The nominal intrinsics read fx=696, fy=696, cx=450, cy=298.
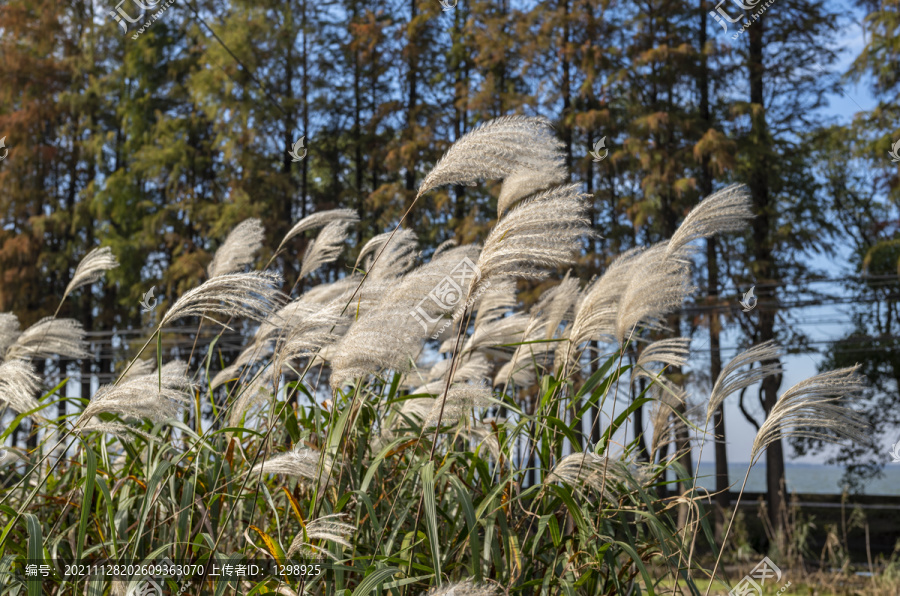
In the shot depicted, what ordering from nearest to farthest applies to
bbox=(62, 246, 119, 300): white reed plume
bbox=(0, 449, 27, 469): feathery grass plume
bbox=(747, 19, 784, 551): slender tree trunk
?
bbox=(0, 449, 27, 469): feathery grass plume → bbox=(62, 246, 119, 300): white reed plume → bbox=(747, 19, 784, 551): slender tree trunk

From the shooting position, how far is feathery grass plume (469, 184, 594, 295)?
1573mm

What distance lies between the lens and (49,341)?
2623 mm

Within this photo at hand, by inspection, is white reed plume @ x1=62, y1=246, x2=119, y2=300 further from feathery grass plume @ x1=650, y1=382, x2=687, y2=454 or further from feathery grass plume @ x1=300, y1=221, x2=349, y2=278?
feathery grass plume @ x1=650, y1=382, x2=687, y2=454

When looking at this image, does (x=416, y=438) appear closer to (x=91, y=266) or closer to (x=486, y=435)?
(x=486, y=435)

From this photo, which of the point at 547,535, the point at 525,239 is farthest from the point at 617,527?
the point at 525,239

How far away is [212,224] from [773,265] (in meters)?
9.98

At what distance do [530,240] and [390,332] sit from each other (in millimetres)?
398

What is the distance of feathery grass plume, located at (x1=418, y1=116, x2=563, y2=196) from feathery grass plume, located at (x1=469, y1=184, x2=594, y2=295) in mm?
140

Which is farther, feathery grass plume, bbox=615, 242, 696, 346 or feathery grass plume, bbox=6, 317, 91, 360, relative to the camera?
feathery grass plume, bbox=6, 317, 91, 360

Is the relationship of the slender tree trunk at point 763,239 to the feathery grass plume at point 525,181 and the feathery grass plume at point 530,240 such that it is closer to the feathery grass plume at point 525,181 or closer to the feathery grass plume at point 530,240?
the feathery grass plume at point 525,181

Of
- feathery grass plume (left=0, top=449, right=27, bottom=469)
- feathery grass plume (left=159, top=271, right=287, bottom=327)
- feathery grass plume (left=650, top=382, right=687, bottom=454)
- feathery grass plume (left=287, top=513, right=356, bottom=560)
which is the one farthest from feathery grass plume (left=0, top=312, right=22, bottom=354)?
feathery grass plume (left=650, top=382, right=687, bottom=454)

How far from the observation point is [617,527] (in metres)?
2.13

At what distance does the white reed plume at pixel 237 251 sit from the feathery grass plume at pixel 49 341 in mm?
555

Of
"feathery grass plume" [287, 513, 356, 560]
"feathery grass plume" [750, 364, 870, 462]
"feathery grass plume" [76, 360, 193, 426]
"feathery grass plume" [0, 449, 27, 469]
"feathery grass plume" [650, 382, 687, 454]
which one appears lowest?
"feathery grass plume" [287, 513, 356, 560]
